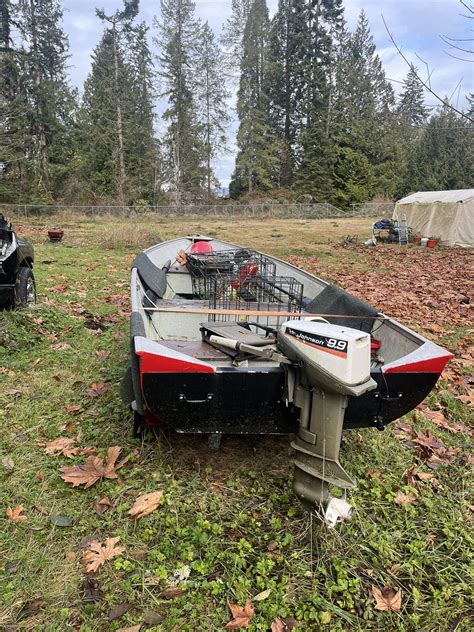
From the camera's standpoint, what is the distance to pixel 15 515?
94.8 inches

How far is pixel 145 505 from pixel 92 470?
1.73 ft

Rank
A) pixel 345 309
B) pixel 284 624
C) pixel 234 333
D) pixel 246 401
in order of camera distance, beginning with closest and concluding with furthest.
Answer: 1. pixel 284 624
2. pixel 246 401
3. pixel 234 333
4. pixel 345 309

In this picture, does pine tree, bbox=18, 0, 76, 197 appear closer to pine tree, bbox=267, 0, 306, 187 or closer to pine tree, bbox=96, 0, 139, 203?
pine tree, bbox=96, 0, 139, 203

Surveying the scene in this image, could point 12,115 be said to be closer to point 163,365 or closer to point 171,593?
point 163,365

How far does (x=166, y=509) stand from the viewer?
2.53m

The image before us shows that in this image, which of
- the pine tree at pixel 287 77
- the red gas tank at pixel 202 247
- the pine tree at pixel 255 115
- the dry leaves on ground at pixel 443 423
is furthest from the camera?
the pine tree at pixel 287 77

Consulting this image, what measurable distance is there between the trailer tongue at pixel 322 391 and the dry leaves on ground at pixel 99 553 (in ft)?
3.47

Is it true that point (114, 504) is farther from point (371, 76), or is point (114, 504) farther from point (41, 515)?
point (371, 76)

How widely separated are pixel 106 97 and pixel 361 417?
3930 centimetres

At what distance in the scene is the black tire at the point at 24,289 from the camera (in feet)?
18.0

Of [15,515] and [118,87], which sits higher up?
[118,87]

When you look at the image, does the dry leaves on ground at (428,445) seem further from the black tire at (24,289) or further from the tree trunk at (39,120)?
the tree trunk at (39,120)

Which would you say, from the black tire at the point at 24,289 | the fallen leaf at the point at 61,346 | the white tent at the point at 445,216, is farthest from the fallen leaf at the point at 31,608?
the white tent at the point at 445,216

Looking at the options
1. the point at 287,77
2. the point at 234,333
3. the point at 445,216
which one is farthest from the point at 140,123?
the point at 234,333
